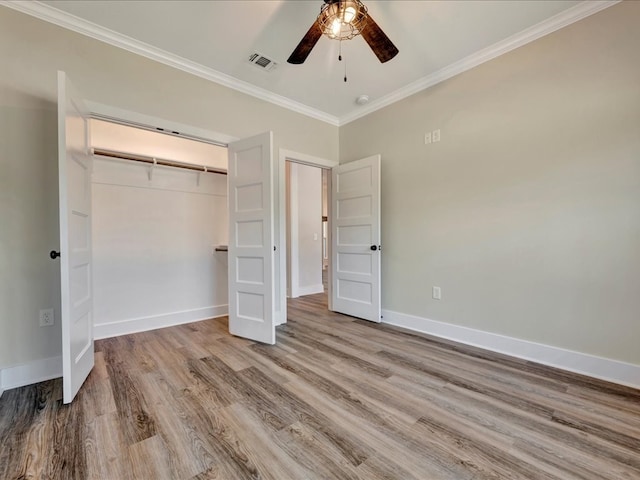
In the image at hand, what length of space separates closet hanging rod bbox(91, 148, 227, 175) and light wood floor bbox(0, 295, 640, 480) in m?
1.97

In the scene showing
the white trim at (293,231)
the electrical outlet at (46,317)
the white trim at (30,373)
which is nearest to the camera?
the white trim at (30,373)

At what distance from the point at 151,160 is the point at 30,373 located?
2189 millimetres

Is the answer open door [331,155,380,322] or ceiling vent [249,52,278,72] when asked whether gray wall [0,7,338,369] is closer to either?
ceiling vent [249,52,278,72]

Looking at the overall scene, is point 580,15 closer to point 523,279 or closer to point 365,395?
point 523,279

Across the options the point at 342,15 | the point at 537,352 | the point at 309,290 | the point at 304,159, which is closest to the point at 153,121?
the point at 304,159

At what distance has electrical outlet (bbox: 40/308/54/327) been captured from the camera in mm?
2125

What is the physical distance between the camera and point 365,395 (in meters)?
1.87

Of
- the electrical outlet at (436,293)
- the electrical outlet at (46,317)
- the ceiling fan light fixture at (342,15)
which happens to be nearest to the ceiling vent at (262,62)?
the ceiling fan light fixture at (342,15)

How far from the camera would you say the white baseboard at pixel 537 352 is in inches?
78.4

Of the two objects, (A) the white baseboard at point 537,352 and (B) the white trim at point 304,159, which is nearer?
(A) the white baseboard at point 537,352

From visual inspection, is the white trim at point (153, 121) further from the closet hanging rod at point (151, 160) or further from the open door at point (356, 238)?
the open door at point (356, 238)

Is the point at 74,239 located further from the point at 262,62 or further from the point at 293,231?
the point at 293,231

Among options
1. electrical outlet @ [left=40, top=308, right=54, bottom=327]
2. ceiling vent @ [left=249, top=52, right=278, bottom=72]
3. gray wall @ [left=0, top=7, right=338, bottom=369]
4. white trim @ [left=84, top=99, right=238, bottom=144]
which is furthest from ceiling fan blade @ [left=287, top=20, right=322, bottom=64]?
electrical outlet @ [left=40, top=308, right=54, bottom=327]

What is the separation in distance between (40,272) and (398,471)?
2.75m
